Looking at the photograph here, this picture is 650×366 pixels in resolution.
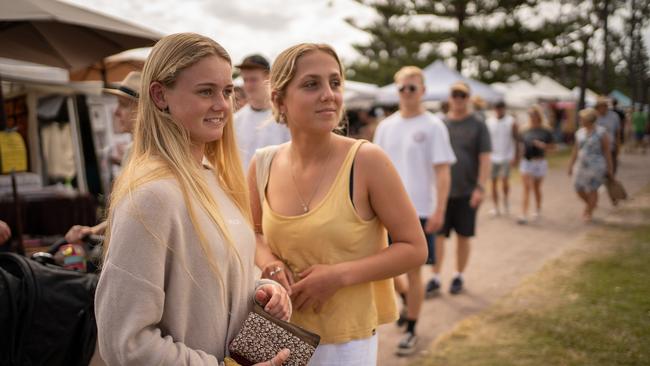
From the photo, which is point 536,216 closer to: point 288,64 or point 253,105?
point 253,105

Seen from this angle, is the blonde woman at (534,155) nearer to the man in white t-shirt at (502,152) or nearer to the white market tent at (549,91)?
the man in white t-shirt at (502,152)

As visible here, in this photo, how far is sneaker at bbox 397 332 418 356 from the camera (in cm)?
392

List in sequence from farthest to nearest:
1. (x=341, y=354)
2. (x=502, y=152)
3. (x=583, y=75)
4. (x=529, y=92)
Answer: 1. (x=583, y=75)
2. (x=529, y=92)
3. (x=502, y=152)
4. (x=341, y=354)

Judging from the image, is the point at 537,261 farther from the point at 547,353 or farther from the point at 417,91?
the point at 417,91

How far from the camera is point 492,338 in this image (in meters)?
4.10

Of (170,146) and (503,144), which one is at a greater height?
(170,146)

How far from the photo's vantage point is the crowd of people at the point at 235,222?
1245mm

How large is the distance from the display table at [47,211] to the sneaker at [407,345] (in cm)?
427

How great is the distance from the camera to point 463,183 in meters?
5.37

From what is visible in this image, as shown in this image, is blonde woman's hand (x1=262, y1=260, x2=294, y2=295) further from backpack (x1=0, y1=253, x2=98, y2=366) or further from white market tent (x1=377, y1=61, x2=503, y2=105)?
white market tent (x1=377, y1=61, x2=503, y2=105)

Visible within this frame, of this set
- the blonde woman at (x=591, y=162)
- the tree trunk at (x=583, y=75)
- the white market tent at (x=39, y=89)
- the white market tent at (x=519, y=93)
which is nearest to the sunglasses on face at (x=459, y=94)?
the blonde woman at (x=591, y=162)

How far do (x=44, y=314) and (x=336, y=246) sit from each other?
1218 mm

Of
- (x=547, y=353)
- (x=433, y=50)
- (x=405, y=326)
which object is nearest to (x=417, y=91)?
(x=405, y=326)

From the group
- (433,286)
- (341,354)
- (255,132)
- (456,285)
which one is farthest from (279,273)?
(456,285)
